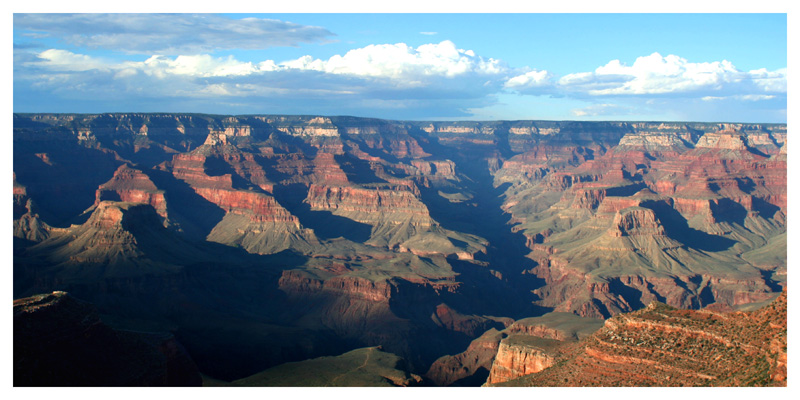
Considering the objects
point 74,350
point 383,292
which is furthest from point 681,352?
point 383,292

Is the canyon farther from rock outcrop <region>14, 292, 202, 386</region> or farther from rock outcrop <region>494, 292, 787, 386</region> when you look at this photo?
rock outcrop <region>14, 292, 202, 386</region>

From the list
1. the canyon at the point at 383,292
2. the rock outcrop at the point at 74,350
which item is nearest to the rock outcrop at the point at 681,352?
the canyon at the point at 383,292

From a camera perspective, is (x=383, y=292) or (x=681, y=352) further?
(x=383, y=292)

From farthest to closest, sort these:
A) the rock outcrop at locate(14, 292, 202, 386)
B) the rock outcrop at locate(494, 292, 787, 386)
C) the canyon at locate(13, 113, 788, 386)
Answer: the canyon at locate(13, 113, 788, 386) → the rock outcrop at locate(14, 292, 202, 386) → the rock outcrop at locate(494, 292, 787, 386)

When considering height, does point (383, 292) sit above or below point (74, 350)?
below

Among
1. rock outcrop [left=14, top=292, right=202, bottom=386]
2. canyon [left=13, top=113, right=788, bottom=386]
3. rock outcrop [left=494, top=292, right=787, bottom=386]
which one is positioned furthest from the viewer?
canyon [left=13, top=113, right=788, bottom=386]

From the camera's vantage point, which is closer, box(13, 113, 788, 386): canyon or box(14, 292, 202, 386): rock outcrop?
box(14, 292, 202, 386): rock outcrop

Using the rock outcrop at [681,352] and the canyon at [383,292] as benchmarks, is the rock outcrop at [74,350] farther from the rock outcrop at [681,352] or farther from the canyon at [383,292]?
the rock outcrop at [681,352]

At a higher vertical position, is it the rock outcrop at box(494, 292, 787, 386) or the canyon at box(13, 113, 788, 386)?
the rock outcrop at box(494, 292, 787, 386)

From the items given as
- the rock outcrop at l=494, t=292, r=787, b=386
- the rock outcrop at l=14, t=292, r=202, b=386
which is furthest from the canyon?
the rock outcrop at l=14, t=292, r=202, b=386

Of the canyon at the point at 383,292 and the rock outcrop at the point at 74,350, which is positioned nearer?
the rock outcrop at the point at 74,350

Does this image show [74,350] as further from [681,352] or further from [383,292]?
[383,292]

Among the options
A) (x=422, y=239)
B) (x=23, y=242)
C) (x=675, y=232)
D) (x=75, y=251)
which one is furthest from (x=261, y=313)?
(x=675, y=232)
